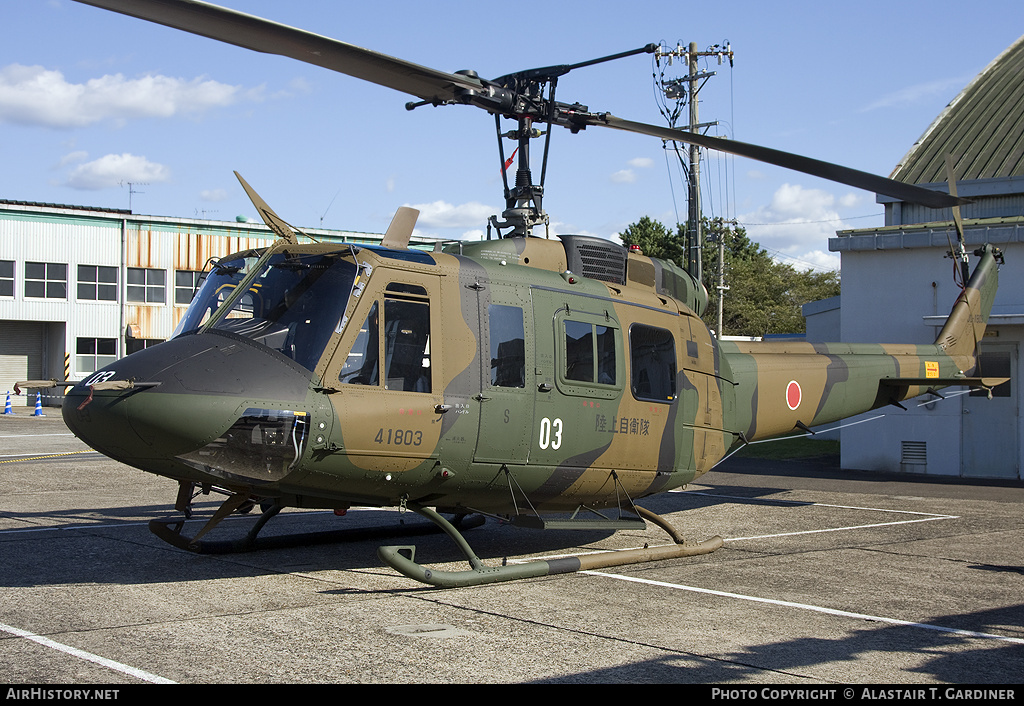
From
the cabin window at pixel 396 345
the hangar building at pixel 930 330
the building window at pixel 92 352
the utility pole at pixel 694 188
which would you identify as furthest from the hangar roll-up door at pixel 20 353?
the cabin window at pixel 396 345

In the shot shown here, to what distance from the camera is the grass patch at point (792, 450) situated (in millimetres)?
24266

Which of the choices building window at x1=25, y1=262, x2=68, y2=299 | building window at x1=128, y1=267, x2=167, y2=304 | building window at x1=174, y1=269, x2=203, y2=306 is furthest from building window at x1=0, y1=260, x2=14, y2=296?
building window at x1=174, y1=269, x2=203, y2=306

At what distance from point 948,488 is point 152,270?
34.5m

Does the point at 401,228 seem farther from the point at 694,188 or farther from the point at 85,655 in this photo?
the point at 694,188

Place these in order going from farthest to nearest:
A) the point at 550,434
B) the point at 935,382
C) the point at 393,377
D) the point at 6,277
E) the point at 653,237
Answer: the point at 653,237
the point at 6,277
the point at 935,382
the point at 550,434
the point at 393,377

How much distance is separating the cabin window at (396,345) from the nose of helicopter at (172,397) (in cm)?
51

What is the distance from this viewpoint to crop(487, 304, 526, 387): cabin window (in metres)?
8.41

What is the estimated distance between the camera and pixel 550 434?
8.73 m

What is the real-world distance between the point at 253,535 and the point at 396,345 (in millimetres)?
2893

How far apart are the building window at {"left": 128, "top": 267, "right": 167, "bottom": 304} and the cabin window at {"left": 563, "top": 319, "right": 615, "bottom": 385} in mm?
36250

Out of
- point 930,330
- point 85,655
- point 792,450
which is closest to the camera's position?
point 85,655

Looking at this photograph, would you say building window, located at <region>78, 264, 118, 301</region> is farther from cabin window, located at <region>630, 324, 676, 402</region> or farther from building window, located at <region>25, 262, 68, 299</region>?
cabin window, located at <region>630, 324, 676, 402</region>

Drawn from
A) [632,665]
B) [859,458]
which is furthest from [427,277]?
[859,458]

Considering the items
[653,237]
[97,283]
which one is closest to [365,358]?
[97,283]
